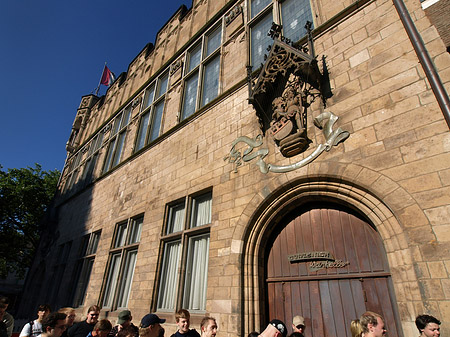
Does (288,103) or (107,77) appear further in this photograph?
(107,77)

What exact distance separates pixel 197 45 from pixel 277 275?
822 centimetres

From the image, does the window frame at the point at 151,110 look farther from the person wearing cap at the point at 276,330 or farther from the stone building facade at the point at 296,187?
the person wearing cap at the point at 276,330

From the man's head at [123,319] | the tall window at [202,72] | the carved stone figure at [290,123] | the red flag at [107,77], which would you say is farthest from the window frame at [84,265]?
the red flag at [107,77]

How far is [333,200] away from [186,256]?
130 inches

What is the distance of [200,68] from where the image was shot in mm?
8188

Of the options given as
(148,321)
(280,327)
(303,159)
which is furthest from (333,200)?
(148,321)

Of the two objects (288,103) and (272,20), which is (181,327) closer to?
(288,103)

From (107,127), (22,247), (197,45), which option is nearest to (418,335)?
(197,45)

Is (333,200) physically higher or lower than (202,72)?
lower

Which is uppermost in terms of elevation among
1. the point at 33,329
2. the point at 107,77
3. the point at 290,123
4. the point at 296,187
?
the point at 107,77

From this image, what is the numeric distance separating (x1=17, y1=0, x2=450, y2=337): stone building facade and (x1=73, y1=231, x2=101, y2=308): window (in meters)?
0.24

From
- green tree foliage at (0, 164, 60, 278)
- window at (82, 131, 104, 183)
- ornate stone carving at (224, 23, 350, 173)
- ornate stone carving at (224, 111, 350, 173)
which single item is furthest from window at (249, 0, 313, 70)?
green tree foliage at (0, 164, 60, 278)

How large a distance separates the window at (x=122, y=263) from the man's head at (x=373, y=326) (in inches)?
234

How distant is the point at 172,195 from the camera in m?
6.42
